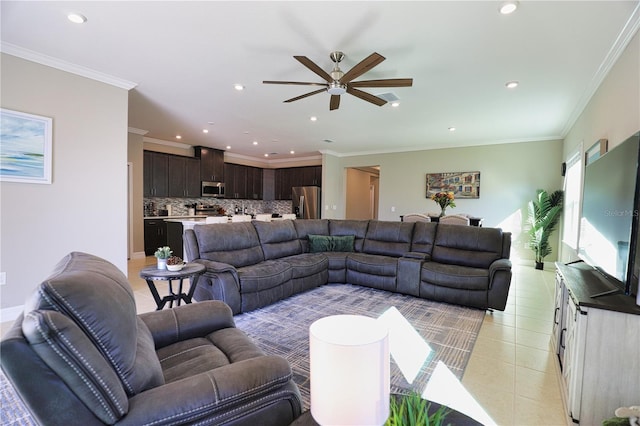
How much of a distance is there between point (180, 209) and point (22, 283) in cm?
479

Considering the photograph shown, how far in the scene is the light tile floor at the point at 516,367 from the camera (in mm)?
1820

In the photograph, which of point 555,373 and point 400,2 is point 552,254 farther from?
point 400,2

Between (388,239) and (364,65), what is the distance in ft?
9.22

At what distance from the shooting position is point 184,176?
7.46 meters

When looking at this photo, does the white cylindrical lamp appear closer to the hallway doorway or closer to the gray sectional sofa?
the gray sectional sofa

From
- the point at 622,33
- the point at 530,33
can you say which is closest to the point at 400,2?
the point at 530,33

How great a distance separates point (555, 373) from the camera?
222cm

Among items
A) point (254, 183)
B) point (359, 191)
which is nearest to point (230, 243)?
point (254, 183)

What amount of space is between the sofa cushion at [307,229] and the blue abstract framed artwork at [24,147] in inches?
123

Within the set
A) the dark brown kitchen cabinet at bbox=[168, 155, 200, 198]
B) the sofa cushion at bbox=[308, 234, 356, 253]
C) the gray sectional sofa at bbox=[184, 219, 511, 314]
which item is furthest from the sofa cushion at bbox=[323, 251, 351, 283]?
the dark brown kitchen cabinet at bbox=[168, 155, 200, 198]

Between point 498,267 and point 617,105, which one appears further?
point 498,267

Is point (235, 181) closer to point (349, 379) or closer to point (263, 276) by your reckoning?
point (263, 276)

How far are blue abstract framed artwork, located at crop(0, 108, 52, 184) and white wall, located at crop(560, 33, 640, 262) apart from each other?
530 cm

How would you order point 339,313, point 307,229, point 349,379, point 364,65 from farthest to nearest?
point 307,229 < point 339,313 < point 364,65 < point 349,379
